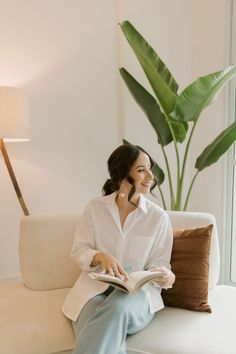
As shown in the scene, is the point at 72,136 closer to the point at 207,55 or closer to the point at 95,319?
the point at 207,55

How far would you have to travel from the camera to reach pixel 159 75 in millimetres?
1985

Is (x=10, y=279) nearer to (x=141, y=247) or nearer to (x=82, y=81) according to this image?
(x=141, y=247)

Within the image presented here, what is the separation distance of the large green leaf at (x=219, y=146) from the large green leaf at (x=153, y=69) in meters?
0.36

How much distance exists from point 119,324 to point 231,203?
1.70 metres

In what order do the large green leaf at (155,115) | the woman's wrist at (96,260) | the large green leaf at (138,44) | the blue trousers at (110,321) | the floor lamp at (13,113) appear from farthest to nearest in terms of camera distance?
the large green leaf at (155,115) → the large green leaf at (138,44) → the floor lamp at (13,113) → the woman's wrist at (96,260) → the blue trousers at (110,321)

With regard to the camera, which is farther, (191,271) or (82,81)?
(82,81)

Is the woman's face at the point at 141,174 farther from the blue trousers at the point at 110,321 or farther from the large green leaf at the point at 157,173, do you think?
the large green leaf at the point at 157,173

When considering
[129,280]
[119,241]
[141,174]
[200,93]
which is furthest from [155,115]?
[129,280]

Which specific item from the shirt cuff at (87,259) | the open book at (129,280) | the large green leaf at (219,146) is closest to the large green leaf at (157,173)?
the large green leaf at (219,146)

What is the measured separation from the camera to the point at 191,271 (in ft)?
4.88

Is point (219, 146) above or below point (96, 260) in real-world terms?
above

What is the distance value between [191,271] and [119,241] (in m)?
0.34

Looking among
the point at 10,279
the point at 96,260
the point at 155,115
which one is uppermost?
the point at 155,115

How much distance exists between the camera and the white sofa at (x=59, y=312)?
4.08ft
